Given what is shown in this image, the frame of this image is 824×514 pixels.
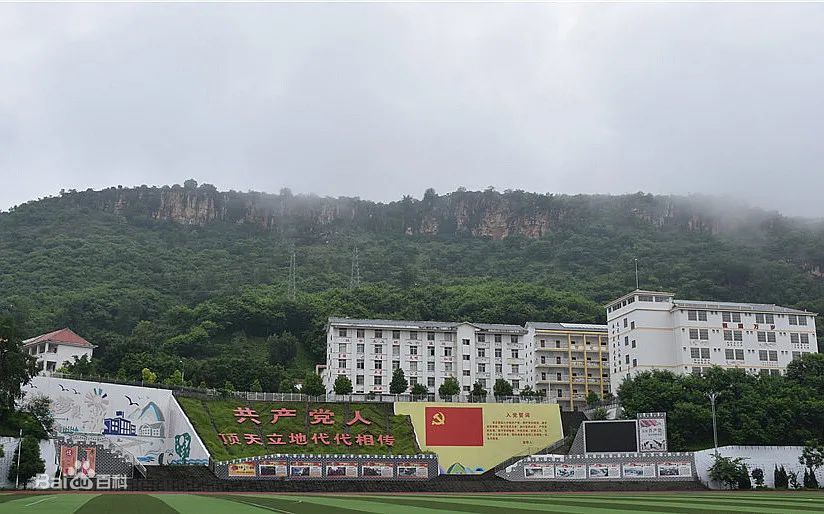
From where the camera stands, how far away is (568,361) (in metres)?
78.5

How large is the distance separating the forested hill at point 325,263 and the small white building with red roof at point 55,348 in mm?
3670

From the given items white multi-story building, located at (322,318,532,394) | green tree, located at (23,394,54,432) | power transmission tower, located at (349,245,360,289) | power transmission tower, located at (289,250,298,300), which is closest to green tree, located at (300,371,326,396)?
white multi-story building, located at (322,318,532,394)

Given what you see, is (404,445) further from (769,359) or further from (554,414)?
(769,359)

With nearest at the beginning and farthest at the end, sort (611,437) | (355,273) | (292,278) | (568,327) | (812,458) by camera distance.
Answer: (812,458)
(611,437)
(568,327)
(292,278)
(355,273)

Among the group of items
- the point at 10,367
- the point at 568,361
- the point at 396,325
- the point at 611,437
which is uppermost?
the point at 396,325

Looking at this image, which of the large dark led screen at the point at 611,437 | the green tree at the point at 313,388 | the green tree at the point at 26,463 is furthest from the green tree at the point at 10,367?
the large dark led screen at the point at 611,437

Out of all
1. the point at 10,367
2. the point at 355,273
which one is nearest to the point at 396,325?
the point at 10,367

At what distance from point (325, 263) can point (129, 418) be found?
2832 inches

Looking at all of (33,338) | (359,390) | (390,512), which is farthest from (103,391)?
(33,338)

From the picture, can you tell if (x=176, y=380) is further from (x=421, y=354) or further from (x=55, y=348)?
(x=55, y=348)

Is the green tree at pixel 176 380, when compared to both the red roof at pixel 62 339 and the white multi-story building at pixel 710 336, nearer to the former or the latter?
the red roof at pixel 62 339

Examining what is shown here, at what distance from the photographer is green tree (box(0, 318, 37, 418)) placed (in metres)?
41.2

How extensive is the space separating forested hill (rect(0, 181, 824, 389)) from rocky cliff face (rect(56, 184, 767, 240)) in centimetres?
32

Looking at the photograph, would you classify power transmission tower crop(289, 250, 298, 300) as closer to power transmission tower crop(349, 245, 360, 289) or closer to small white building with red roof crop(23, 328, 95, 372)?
power transmission tower crop(349, 245, 360, 289)
